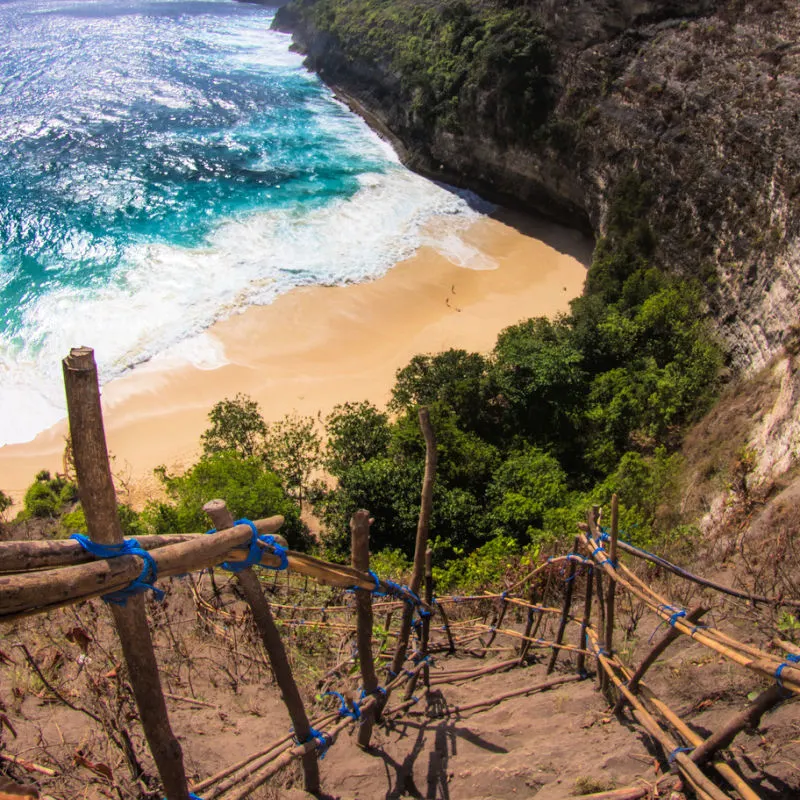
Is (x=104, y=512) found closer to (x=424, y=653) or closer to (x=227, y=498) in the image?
(x=424, y=653)

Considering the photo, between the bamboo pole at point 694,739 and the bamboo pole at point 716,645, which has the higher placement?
the bamboo pole at point 716,645

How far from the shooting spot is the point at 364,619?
18.5ft

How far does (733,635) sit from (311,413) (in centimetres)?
1625

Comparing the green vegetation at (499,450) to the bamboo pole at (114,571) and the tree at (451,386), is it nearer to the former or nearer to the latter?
the tree at (451,386)

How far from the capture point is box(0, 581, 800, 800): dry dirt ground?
5.02 m

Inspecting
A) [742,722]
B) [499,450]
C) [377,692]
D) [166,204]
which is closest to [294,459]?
[499,450]

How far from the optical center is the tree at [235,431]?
58.7 feet

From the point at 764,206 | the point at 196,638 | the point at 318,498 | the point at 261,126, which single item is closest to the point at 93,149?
the point at 261,126

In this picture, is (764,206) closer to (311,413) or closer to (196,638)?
(311,413)

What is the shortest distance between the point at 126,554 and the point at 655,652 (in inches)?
166

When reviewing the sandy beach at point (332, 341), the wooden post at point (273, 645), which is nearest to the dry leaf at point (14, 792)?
the wooden post at point (273, 645)

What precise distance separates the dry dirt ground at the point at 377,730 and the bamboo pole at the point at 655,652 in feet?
0.69

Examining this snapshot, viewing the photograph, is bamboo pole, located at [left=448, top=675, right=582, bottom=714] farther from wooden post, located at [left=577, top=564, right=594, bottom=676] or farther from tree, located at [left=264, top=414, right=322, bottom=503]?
tree, located at [left=264, top=414, right=322, bottom=503]

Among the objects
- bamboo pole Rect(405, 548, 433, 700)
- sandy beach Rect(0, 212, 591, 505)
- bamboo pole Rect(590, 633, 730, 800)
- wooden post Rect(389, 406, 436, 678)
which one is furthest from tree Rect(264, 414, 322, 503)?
bamboo pole Rect(590, 633, 730, 800)
